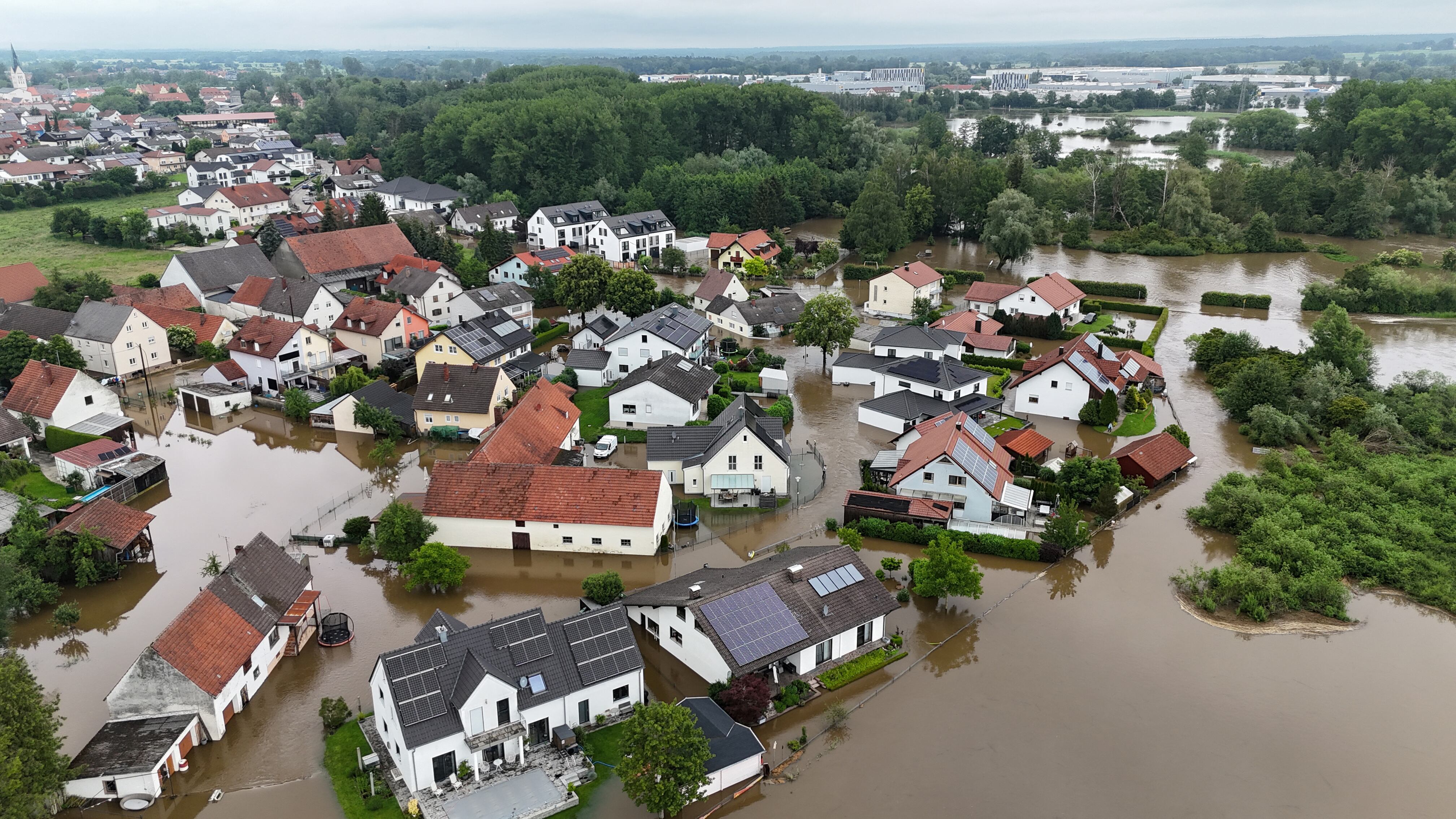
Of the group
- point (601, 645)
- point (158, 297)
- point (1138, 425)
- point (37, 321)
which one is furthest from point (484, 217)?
point (601, 645)

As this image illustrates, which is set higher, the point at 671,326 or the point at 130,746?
the point at 671,326

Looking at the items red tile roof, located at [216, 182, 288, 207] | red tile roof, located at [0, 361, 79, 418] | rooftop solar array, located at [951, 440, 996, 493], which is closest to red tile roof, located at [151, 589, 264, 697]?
red tile roof, located at [0, 361, 79, 418]

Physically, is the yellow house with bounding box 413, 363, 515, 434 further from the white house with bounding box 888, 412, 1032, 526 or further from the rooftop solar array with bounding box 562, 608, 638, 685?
the rooftop solar array with bounding box 562, 608, 638, 685

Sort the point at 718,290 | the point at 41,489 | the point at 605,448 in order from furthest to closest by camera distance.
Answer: the point at 718,290
the point at 605,448
the point at 41,489

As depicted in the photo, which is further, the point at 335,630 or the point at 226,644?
the point at 335,630

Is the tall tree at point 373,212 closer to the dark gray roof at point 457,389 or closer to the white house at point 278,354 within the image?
the white house at point 278,354

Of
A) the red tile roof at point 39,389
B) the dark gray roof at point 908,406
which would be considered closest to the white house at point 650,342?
the dark gray roof at point 908,406

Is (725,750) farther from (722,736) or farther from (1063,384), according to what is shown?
(1063,384)
